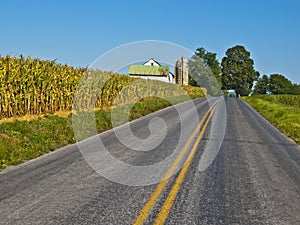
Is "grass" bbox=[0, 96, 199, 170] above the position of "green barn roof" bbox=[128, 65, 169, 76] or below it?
below

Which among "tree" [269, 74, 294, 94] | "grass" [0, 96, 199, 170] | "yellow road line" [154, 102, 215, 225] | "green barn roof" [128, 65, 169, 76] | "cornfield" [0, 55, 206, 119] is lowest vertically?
"yellow road line" [154, 102, 215, 225]

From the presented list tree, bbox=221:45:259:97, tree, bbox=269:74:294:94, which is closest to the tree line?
tree, bbox=221:45:259:97

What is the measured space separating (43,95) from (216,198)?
13.8m

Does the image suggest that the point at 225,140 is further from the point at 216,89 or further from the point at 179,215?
the point at 216,89

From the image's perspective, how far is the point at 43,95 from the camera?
17641 millimetres

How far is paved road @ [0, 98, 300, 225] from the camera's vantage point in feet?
16.0

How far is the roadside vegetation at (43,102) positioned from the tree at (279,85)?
126m

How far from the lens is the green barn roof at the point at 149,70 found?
9153 cm

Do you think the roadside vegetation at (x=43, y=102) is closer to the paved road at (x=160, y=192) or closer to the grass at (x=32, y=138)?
the grass at (x=32, y=138)

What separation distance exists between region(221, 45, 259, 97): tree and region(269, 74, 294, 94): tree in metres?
33.5

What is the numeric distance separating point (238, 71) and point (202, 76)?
38.9 feet

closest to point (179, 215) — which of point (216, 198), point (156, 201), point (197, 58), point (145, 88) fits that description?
point (156, 201)

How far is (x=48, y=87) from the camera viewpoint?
1784 cm

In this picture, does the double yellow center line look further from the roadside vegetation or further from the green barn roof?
the green barn roof
